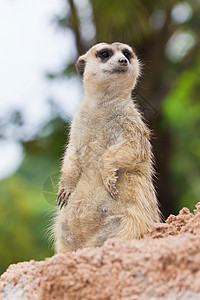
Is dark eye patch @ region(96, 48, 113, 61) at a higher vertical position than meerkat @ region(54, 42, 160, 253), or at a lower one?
higher

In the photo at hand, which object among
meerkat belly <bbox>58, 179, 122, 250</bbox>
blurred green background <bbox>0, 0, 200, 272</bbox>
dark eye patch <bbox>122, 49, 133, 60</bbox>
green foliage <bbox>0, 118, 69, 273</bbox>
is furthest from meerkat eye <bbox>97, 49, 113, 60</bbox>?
green foliage <bbox>0, 118, 69, 273</bbox>

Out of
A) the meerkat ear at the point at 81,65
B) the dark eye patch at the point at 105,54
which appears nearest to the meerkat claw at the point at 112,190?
the dark eye patch at the point at 105,54

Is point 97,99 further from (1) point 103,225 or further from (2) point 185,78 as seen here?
(2) point 185,78

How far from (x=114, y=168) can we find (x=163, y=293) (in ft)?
3.69

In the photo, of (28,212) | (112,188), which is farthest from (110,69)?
(28,212)

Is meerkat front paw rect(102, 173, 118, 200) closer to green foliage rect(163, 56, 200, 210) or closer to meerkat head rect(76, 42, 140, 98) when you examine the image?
meerkat head rect(76, 42, 140, 98)

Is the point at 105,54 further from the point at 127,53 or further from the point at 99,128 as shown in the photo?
the point at 99,128

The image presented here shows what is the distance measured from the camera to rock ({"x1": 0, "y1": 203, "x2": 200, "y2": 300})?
1981 mm

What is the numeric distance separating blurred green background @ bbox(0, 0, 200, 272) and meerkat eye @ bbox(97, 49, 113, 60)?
129 inches

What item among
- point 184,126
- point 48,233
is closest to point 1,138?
point 184,126

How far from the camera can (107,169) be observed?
9.76 feet

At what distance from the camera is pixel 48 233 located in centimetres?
367

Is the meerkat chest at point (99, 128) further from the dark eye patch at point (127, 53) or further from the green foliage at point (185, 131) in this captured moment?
the green foliage at point (185, 131)

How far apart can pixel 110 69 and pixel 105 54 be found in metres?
0.25
